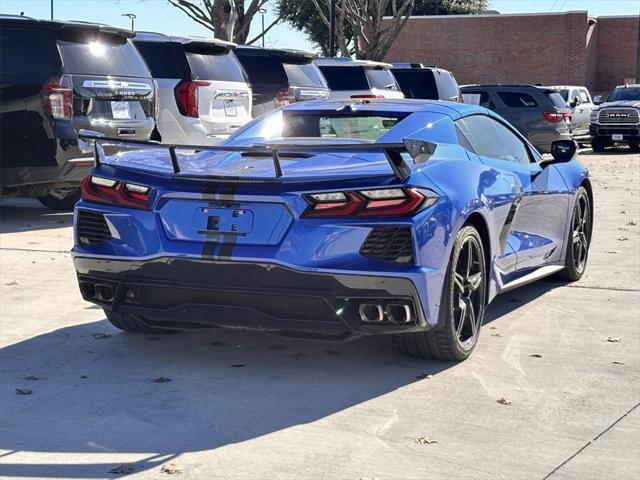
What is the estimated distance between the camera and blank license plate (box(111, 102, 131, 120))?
11.5m

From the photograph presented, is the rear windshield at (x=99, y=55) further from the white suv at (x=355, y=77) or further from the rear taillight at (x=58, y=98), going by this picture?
the white suv at (x=355, y=77)

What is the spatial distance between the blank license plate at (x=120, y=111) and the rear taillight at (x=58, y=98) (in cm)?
66

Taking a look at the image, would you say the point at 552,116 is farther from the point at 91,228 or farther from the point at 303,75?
the point at 91,228

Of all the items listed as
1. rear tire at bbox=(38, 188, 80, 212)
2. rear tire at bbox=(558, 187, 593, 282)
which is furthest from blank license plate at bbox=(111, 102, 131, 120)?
rear tire at bbox=(558, 187, 593, 282)

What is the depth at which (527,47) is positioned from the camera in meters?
51.9

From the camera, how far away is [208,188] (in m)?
5.51

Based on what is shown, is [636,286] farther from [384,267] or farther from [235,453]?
[235,453]

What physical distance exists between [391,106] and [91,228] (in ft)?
6.84

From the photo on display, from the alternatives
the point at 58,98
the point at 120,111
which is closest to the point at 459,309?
the point at 58,98

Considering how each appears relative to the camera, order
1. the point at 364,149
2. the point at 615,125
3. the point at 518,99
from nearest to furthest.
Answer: the point at 364,149, the point at 518,99, the point at 615,125

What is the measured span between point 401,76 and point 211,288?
57.1ft

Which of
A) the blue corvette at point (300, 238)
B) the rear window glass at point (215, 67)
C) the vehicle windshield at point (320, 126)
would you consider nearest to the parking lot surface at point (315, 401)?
the blue corvette at point (300, 238)

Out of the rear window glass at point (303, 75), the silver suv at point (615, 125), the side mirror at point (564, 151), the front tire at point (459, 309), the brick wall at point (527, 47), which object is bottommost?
the brick wall at point (527, 47)

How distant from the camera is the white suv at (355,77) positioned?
1966 cm
